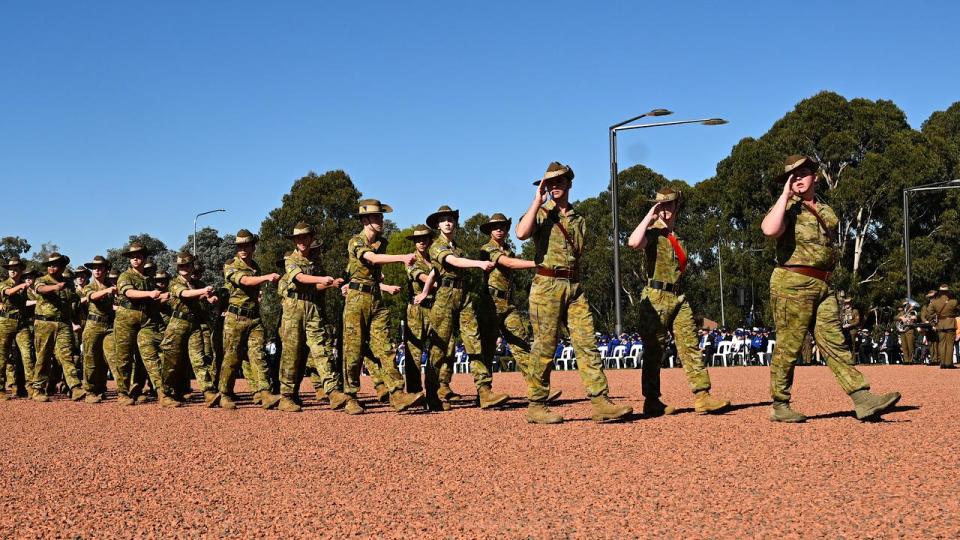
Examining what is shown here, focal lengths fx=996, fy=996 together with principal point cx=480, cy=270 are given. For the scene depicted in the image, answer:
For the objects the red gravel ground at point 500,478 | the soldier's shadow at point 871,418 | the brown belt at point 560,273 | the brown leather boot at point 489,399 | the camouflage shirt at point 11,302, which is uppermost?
the camouflage shirt at point 11,302

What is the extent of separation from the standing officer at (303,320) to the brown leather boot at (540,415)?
287 cm

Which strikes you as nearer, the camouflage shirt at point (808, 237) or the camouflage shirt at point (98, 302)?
the camouflage shirt at point (808, 237)

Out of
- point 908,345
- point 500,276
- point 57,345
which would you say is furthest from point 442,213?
point 908,345

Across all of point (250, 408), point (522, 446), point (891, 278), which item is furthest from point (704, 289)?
point (522, 446)

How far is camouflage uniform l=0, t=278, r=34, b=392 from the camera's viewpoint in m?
16.0

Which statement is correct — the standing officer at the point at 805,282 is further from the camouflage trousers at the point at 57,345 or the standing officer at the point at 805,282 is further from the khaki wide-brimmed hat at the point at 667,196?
the camouflage trousers at the point at 57,345

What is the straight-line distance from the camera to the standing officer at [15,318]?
15.9 meters

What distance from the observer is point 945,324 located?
67.7ft

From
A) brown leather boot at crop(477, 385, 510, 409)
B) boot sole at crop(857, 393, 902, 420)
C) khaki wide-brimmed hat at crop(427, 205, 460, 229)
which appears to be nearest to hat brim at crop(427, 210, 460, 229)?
khaki wide-brimmed hat at crop(427, 205, 460, 229)

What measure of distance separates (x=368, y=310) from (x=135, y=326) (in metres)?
4.40

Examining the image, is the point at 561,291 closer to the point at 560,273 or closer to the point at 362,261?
the point at 560,273

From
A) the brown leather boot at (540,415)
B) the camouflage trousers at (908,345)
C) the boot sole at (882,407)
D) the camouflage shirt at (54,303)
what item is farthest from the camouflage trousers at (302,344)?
the camouflage trousers at (908,345)

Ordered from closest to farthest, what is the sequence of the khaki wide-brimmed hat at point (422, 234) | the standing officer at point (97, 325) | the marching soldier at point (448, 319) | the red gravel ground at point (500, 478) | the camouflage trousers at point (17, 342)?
the red gravel ground at point (500, 478), the marching soldier at point (448, 319), the khaki wide-brimmed hat at point (422, 234), the standing officer at point (97, 325), the camouflage trousers at point (17, 342)

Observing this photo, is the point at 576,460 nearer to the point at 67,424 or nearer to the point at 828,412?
the point at 828,412
